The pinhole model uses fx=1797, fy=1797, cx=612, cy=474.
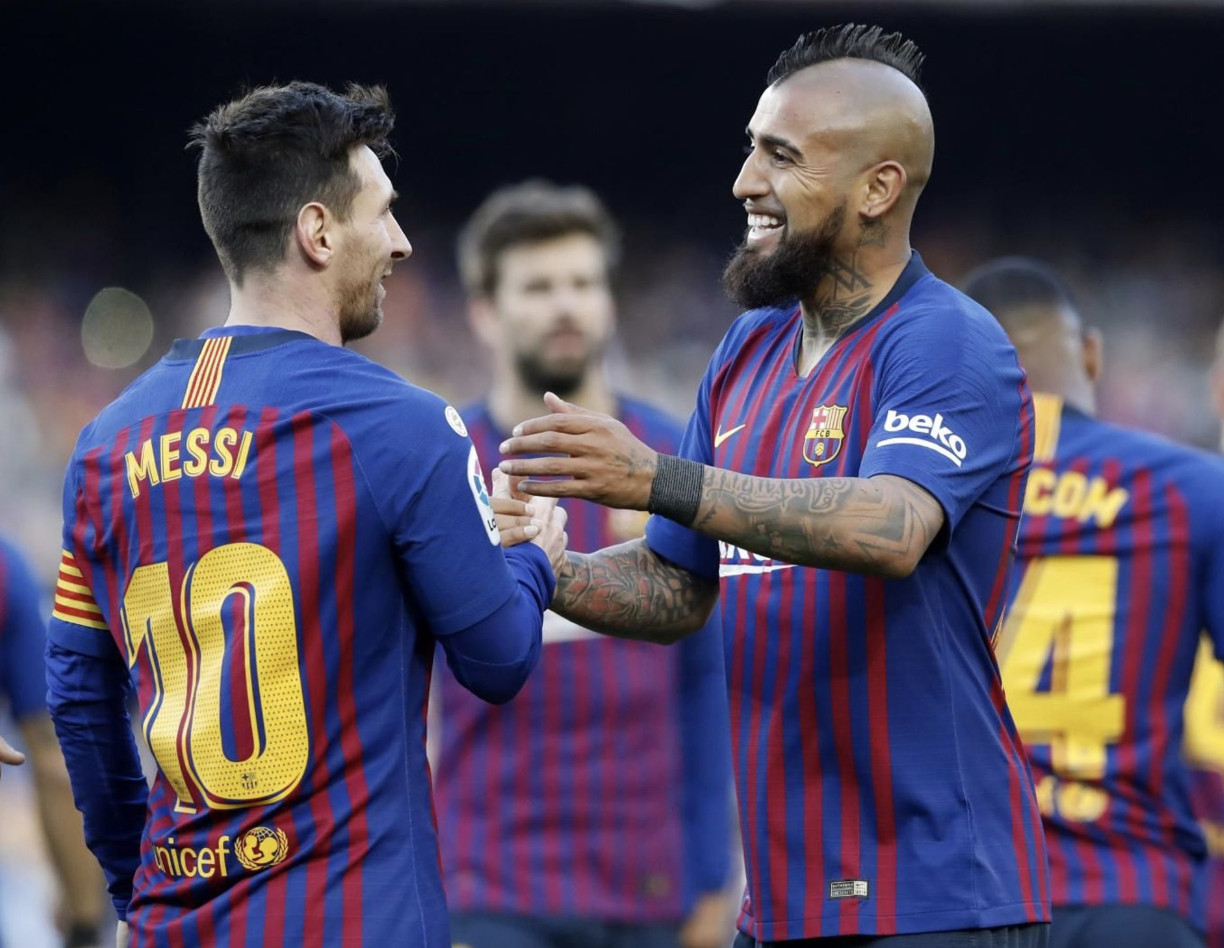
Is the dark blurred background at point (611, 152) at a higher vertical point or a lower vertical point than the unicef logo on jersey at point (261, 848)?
higher

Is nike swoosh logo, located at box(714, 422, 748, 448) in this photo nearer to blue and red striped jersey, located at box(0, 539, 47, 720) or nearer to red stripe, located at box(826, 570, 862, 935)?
red stripe, located at box(826, 570, 862, 935)

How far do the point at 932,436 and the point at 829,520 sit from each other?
0.25m

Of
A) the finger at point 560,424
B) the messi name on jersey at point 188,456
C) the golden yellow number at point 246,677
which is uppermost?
the finger at point 560,424

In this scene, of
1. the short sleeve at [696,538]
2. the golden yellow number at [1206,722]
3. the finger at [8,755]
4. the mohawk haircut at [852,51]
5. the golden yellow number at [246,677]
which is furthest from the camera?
the golden yellow number at [1206,722]

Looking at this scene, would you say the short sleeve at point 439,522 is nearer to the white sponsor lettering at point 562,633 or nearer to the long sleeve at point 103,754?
the long sleeve at point 103,754

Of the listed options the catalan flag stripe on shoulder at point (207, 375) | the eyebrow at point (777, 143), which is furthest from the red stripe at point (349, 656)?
the eyebrow at point (777, 143)

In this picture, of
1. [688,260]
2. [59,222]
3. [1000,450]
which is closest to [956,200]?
[688,260]

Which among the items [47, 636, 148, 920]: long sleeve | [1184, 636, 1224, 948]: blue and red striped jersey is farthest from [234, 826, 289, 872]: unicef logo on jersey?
[1184, 636, 1224, 948]: blue and red striped jersey

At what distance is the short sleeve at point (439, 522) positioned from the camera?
2877mm

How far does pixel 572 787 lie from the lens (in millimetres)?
5273

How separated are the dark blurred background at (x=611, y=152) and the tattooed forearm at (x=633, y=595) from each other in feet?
33.1

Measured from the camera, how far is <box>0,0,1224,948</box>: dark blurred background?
553 inches

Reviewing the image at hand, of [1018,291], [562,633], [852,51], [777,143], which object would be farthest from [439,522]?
[1018,291]

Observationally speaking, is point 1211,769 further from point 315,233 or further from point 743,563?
point 315,233
